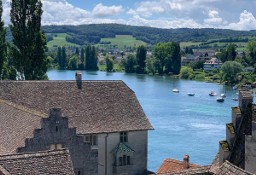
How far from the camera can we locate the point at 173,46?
648 ft

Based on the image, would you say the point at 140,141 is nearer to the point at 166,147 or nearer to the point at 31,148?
the point at 31,148

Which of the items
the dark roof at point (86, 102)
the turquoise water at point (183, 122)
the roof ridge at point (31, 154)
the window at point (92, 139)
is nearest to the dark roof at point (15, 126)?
the dark roof at point (86, 102)

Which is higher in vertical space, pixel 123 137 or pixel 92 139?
pixel 92 139

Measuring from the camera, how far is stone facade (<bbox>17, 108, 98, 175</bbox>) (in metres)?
32.0

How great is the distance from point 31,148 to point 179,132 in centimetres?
4932

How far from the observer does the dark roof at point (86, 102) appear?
39.2m

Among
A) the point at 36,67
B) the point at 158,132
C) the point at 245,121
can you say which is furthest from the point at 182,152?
the point at 245,121

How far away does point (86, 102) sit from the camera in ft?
136

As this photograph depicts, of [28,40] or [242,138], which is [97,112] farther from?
[242,138]

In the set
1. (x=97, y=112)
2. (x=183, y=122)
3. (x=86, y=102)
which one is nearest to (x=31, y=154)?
(x=97, y=112)

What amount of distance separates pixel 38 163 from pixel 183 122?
74704 mm

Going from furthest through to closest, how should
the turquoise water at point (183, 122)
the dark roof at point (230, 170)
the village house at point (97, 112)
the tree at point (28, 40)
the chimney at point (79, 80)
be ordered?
1. the turquoise water at point (183, 122)
2. the tree at point (28, 40)
3. the chimney at point (79, 80)
4. the village house at point (97, 112)
5. the dark roof at point (230, 170)

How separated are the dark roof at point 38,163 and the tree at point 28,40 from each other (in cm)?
3784

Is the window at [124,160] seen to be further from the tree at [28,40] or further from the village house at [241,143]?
the village house at [241,143]
